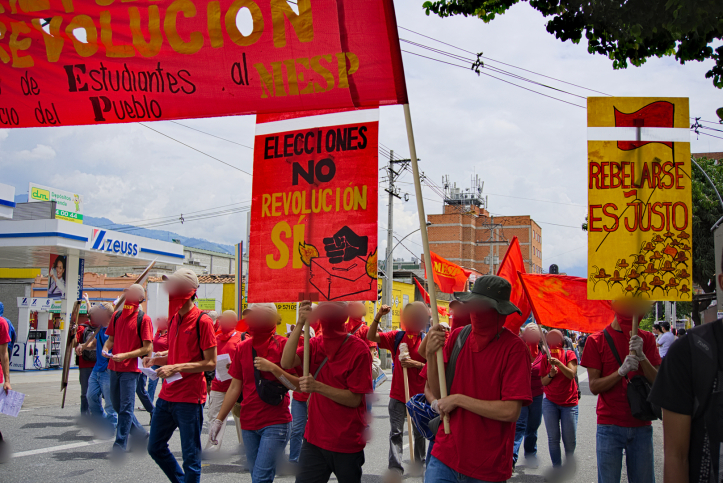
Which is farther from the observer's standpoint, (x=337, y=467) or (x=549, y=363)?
(x=549, y=363)

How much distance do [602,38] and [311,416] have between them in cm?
495

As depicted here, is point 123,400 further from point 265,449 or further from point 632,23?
point 632,23

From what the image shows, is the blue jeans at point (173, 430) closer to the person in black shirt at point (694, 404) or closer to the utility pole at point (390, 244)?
the person in black shirt at point (694, 404)

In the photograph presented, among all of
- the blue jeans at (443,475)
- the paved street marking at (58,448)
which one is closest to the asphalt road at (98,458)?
the paved street marking at (58,448)

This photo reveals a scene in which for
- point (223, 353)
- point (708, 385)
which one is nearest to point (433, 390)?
point (708, 385)

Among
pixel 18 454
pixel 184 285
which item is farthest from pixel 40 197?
pixel 184 285

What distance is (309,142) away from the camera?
174 inches

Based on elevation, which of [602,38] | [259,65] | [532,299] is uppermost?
[602,38]

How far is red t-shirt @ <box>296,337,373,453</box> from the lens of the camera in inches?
168

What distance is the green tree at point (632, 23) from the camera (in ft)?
17.0

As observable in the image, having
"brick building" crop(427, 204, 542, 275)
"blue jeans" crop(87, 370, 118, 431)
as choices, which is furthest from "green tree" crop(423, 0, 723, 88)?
"brick building" crop(427, 204, 542, 275)

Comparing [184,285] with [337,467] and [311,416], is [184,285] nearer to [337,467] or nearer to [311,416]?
[311,416]

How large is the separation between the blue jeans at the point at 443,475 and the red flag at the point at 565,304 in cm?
398

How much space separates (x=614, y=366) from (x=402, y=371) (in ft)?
9.35
